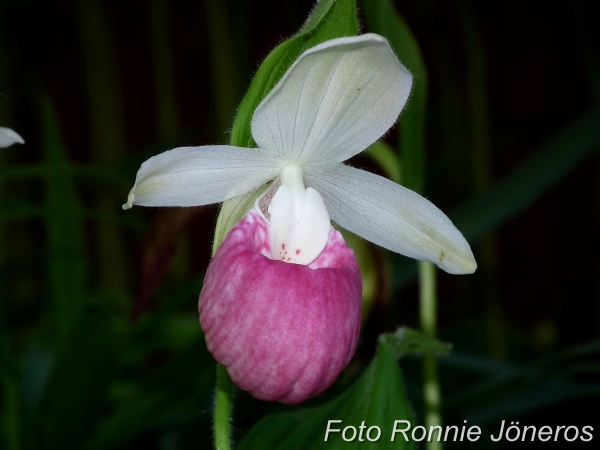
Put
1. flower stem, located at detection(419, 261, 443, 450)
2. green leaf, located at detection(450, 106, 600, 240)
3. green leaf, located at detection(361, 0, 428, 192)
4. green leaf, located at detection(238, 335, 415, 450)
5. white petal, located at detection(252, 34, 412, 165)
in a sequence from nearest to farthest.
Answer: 1. white petal, located at detection(252, 34, 412, 165)
2. green leaf, located at detection(238, 335, 415, 450)
3. green leaf, located at detection(361, 0, 428, 192)
4. flower stem, located at detection(419, 261, 443, 450)
5. green leaf, located at detection(450, 106, 600, 240)

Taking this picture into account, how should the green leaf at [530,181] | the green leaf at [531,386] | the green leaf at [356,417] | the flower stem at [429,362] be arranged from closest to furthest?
the green leaf at [356,417], the flower stem at [429,362], the green leaf at [531,386], the green leaf at [530,181]

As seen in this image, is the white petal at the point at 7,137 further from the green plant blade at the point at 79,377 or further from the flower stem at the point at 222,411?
the green plant blade at the point at 79,377

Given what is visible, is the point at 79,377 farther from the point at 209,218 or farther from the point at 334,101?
the point at 209,218

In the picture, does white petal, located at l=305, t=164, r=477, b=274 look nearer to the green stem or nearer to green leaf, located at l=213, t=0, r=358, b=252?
green leaf, located at l=213, t=0, r=358, b=252

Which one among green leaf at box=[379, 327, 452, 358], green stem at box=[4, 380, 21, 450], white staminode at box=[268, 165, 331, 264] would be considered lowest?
green stem at box=[4, 380, 21, 450]

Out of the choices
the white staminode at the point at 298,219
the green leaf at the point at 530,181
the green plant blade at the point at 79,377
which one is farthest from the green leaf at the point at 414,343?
the green leaf at the point at 530,181

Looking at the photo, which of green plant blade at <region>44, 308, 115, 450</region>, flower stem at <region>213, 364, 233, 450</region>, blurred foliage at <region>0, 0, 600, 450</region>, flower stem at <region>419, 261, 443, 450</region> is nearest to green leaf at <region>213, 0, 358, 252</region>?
blurred foliage at <region>0, 0, 600, 450</region>

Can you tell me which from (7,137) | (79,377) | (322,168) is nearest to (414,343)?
(322,168)
